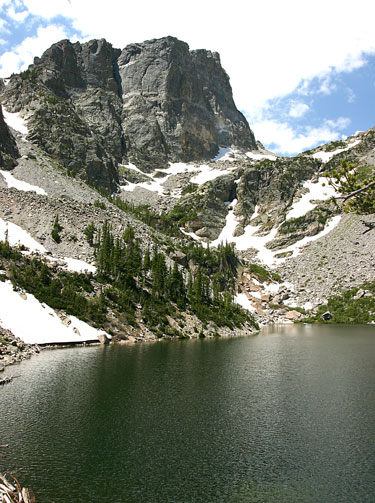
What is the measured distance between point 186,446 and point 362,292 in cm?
11749

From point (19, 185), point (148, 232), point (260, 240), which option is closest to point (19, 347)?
point (148, 232)

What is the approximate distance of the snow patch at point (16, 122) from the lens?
146m

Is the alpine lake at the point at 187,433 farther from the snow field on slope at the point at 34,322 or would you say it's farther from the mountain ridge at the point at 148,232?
the mountain ridge at the point at 148,232

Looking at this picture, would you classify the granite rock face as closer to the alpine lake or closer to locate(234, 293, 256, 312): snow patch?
locate(234, 293, 256, 312): snow patch

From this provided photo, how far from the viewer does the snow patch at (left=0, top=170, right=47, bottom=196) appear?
103100mm

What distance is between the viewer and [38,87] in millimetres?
168625

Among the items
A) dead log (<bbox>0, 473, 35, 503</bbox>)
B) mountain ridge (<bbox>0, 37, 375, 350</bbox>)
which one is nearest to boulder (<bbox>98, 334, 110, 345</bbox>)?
mountain ridge (<bbox>0, 37, 375, 350</bbox>)

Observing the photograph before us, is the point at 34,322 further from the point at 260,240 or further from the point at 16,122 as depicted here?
the point at 260,240

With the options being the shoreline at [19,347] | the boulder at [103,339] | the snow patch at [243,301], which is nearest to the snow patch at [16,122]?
the snow patch at [243,301]

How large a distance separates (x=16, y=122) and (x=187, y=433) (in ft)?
524

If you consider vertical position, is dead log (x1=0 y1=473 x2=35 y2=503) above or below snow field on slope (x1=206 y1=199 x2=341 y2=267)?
below

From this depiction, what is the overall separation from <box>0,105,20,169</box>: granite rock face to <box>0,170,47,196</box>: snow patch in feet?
16.8

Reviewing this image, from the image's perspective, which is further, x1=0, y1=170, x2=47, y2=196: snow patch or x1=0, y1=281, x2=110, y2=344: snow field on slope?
x1=0, y1=170, x2=47, y2=196: snow patch

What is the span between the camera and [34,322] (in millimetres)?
50375
